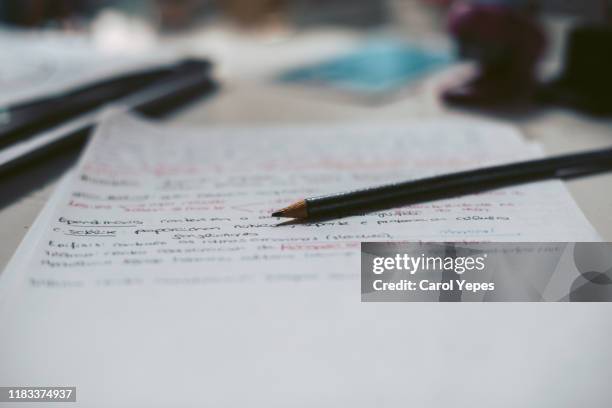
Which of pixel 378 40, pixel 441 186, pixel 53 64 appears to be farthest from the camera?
pixel 378 40

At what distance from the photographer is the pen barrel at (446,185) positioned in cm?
32

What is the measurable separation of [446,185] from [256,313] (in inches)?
6.3

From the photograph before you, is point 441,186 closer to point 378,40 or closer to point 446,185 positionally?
point 446,185

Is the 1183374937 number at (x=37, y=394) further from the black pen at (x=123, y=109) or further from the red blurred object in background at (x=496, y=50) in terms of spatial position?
the red blurred object in background at (x=496, y=50)

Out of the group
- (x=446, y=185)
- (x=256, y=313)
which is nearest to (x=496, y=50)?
(x=446, y=185)

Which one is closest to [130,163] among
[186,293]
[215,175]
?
[215,175]

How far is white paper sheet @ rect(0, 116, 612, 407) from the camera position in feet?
0.71

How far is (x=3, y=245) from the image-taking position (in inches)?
11.7

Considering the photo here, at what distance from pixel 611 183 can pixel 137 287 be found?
320 millimetres

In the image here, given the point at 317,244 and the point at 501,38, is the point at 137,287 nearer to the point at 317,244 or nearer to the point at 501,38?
the point at 317,244

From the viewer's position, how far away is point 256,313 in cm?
24

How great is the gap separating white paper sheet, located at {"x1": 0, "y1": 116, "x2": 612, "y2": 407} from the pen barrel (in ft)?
0.03

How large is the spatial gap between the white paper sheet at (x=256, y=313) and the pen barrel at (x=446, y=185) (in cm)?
1

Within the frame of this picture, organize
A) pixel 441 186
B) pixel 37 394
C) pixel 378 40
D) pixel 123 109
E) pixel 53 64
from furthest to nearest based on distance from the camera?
pixel 378 40 → pixel 53 64 → pixel 123 109 → pixel 441 186 → pixel 37 394
